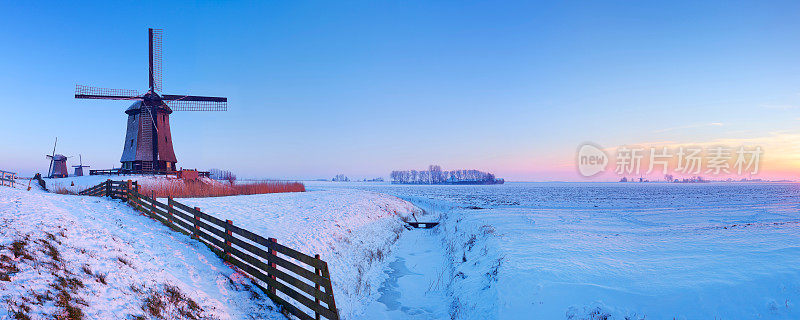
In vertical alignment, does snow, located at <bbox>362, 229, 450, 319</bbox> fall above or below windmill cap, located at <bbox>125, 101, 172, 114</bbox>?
below

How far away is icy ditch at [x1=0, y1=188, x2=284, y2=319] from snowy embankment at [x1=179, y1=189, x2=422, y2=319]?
333 centimetres

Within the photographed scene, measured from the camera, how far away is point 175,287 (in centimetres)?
752

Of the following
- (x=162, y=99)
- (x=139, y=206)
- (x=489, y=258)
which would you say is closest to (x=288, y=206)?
(x=139, y=206)

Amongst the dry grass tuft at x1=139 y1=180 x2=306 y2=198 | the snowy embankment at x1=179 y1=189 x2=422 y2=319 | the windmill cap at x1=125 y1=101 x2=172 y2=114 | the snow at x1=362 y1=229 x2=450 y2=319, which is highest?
the windmill cap at x1=125 y1=101 x2=172 y2=114

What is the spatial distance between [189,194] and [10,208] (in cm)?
1827

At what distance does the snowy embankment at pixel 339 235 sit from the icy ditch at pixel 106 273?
10.9ft

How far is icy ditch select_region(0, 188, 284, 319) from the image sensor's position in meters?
5.81

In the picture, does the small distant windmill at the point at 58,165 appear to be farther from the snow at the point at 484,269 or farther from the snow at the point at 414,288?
the snow at the point at 414,288

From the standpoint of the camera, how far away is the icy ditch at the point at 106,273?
19.1 feet

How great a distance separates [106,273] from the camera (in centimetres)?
720

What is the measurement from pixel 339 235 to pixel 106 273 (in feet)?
32.4

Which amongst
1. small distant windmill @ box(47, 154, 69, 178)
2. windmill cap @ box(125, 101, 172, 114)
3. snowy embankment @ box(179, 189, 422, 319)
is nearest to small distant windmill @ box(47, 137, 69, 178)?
small distant windmill @ box(47, 154, 69, 178)

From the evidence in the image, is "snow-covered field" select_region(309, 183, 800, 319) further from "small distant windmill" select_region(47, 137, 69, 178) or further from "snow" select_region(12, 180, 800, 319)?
"small distant windmill" select_region(47, 137, 69, 178)

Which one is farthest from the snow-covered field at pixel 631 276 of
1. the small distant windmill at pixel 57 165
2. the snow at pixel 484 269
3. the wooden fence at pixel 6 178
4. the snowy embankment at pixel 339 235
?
the small distant windmill at pixel 57 165
